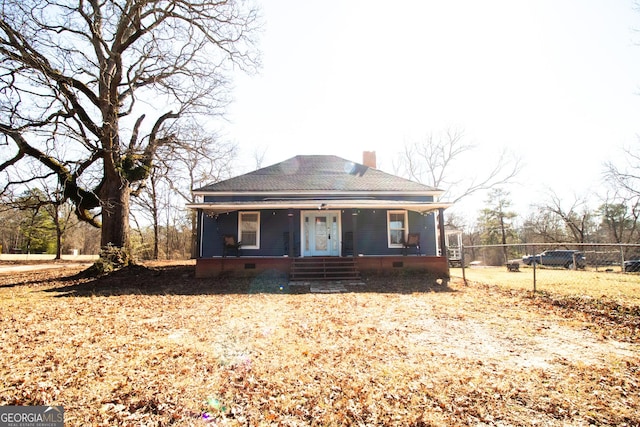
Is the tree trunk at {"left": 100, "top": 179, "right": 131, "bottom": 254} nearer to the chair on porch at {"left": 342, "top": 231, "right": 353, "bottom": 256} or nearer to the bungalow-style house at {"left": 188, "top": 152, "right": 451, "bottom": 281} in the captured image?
the bungalow-style house at {"left": 188, "top": 152, "right": 451, "bottom": 281}

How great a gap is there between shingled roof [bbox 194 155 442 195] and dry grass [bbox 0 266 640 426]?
773 centimetres

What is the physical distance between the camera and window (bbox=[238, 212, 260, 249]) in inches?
534

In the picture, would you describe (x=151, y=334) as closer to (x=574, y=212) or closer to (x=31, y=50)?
(x=31, y=50)

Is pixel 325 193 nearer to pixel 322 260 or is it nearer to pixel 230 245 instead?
pixel 322 260

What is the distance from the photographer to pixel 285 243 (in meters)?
13.6

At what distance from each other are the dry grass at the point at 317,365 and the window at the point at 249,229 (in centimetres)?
629

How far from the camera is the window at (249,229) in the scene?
44.5ft

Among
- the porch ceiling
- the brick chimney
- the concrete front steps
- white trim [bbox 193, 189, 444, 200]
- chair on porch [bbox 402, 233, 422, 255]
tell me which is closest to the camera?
the concrete front steps

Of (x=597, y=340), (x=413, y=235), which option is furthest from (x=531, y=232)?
(x=597, y=340)

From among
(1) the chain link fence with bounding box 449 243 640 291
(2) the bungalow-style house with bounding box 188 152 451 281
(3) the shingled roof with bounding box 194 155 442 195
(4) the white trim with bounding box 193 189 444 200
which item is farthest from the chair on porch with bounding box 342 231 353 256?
(1) the chain link fence with bounding box 449 243 640 291

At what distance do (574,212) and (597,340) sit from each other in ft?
127

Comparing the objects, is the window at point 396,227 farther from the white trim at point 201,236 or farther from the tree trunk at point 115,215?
the tree trunk at point 115,215

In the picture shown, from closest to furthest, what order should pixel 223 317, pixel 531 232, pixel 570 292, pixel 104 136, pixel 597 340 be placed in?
pixel 597 340, pixel 223 317, pixel 570 292, pixel 104 136, pixel 531 232

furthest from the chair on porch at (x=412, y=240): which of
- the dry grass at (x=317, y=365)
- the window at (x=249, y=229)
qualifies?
the window at (x=249, y=229)
